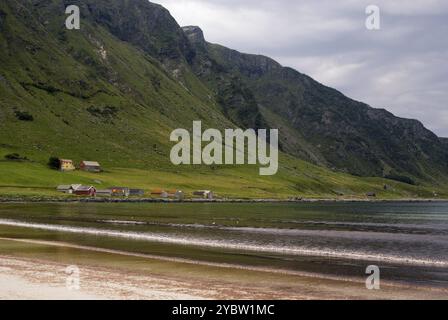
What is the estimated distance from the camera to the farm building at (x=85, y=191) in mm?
167125

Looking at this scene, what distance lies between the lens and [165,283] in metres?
29.5

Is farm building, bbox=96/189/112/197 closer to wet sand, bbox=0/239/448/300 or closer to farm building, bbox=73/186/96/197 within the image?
farm building, bbox=73/186/96/197

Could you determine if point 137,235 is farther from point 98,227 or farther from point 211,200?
point 211,200

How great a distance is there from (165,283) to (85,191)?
146083 mm

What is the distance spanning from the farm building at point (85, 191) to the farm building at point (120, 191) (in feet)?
26.4

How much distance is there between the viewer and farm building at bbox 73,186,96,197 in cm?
16712

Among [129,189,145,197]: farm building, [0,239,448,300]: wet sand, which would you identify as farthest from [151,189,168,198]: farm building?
[0,239,448,300]: wet sand

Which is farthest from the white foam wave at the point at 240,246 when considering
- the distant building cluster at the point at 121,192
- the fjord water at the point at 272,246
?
the distant building cluster at the point at 121,192

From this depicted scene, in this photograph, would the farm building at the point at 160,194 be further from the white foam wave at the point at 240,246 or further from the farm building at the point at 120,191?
the white foam wave at the point at 240,246

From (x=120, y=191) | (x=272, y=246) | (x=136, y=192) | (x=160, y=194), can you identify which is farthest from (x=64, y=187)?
(x=272, y=246)

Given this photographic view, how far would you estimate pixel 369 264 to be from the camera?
40844 mm
